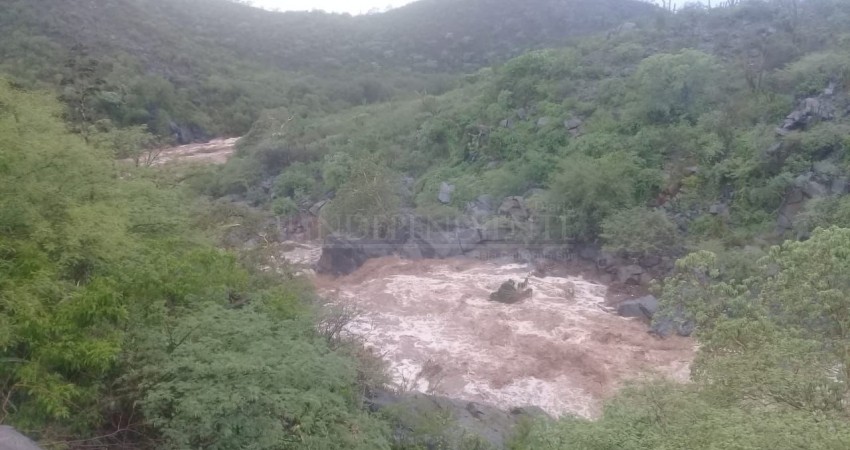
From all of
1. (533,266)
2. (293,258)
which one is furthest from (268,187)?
(533,266)

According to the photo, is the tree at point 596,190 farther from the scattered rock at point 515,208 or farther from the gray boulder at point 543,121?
the gray boulder at point 543,121

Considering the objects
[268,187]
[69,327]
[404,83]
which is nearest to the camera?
[69,327]

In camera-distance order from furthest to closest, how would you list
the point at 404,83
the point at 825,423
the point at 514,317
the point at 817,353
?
the point at 404,83 → the point at 514,317 → the point at 817,353 → the point at 825,423

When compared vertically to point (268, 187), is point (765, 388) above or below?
above

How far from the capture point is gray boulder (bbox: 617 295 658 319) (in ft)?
42.8

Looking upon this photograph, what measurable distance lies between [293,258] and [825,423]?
49.6 feet

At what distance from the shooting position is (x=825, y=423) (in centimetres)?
449

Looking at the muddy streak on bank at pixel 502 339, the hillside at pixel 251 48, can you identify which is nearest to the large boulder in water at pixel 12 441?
the muddy streak on bank at pixel 502 339

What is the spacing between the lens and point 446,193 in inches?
758

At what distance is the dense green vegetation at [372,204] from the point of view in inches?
206

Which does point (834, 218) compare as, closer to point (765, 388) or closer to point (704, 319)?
point (704, 319)

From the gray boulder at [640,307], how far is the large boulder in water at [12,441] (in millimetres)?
10972

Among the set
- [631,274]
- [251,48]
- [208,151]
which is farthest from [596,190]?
[251,48]

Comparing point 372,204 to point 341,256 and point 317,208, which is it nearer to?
point 341,256
